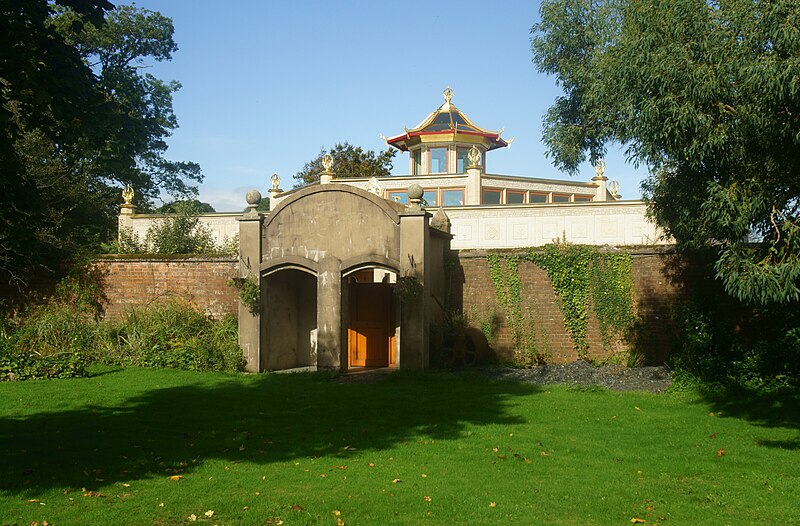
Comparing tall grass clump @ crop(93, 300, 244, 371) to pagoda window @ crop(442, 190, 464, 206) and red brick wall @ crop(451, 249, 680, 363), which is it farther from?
pagoda window @ crop(442, 190, 464, 206)

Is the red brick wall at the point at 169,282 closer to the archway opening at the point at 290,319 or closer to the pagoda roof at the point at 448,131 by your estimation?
the archway opening at the point at 290,319

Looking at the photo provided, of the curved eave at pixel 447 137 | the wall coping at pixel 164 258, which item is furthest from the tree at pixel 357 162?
the wall coping at pixel 164 258

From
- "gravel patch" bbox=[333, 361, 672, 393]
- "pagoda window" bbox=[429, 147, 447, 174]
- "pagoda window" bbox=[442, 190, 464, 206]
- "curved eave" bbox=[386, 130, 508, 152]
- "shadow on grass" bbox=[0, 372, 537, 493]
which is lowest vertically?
"shadow on grass" bbox=[0, 372, 537, 493]

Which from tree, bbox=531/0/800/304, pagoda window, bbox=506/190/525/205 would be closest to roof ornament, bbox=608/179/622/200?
pagoda window, bbox=506/190/525/205

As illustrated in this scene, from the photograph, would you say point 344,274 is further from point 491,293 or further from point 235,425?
point 235,425

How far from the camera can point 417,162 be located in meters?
40.5

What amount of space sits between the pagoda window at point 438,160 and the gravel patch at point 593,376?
22488 millimetres

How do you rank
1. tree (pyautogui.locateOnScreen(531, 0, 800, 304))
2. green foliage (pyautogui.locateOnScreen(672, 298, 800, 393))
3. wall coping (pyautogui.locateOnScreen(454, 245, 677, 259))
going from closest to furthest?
1. tree (pyautogui.locateOnScreen(531, 0, 800, 304))
2. green foliage (pyautogui.locateOnScreen(672, 298, 800, 393))
3. wall coping (pyautogui.locateOnScreen(454, 245, 677, 259))

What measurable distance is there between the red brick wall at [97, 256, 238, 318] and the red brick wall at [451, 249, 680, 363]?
562cm

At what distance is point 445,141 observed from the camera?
39.4 metres

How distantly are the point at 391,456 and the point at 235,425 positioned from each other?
301cm

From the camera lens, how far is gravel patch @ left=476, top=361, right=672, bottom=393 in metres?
15.5

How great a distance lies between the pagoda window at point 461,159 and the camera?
39.3 m

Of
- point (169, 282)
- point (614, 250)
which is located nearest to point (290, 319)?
point (169, 282)
